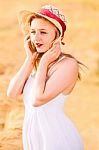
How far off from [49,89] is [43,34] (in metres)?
0.20

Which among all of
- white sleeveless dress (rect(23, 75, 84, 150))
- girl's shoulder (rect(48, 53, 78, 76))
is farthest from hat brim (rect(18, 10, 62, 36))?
white sleeveless dress (rect(23, 75, 84, 150))

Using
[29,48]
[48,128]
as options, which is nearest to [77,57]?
[29,48]

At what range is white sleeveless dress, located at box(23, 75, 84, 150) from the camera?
2.10 metres

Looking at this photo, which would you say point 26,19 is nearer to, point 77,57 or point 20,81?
point 20,81

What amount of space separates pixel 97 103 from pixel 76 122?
33 cm

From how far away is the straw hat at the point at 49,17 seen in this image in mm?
2111

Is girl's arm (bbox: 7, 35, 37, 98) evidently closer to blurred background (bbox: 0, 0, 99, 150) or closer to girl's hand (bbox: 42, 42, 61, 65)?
girl's hand (bbox: 42, 42, 61, 65)

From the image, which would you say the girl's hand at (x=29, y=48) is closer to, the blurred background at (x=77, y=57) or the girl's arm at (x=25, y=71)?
the girl's arm at (x=25, y=71)

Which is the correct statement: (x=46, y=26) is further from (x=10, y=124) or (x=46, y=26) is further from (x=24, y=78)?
(x=10, y=124)

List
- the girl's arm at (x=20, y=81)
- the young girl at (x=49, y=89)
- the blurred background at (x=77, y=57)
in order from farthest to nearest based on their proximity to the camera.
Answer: the blurred background at (x=77, y=57)
the girl's arm at (x=20, y=81)
the young girl at (x=49, y=89)

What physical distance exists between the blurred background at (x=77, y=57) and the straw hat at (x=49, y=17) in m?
1.57

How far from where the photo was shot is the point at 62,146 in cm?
211

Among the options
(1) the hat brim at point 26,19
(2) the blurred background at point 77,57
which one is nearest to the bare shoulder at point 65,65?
(1) the hat brim at point 26,19

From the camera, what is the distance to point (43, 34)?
213cm
